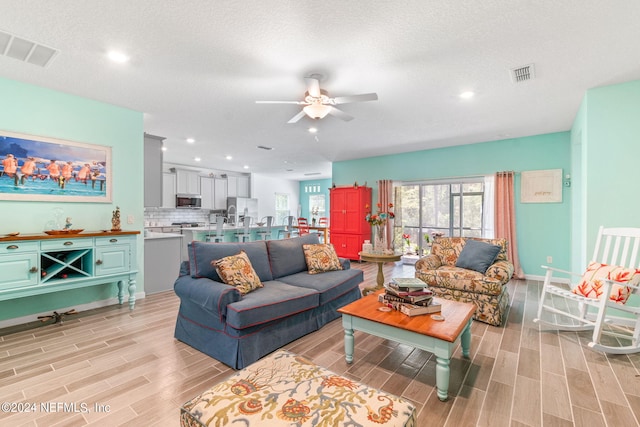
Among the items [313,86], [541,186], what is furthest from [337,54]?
[541,186]

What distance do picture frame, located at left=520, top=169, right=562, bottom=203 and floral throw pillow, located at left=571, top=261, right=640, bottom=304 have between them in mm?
2567

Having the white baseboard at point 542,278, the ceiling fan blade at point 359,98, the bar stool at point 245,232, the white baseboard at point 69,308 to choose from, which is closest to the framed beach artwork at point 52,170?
the white baseboard at point 69,308

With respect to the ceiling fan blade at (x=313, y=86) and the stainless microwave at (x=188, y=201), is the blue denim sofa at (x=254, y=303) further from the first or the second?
the stainless microwave at (x=188, y=201)

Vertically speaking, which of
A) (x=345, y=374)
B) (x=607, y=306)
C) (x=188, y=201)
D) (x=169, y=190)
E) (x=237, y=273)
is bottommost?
(x=345, y=374)

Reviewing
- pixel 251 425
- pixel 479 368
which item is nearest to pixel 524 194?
pixel 479 368

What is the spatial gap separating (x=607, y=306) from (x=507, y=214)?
3173 mm

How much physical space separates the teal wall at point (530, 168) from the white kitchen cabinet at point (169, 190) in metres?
6.86

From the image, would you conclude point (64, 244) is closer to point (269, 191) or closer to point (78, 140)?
point (78, 140)

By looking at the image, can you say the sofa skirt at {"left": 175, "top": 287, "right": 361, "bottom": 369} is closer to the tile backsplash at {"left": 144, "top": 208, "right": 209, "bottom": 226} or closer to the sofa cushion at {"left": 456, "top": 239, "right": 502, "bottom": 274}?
the sofa cushion at {"left": 456, "top": 239, "right": 502, "bottom": 274}

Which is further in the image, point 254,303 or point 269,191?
point 269,191

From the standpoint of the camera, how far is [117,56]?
259 cm

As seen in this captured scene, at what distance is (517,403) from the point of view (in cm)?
187

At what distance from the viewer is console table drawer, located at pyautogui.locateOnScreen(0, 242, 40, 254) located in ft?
8.84

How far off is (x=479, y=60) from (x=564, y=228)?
160 inches
